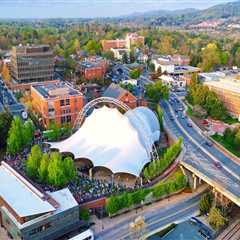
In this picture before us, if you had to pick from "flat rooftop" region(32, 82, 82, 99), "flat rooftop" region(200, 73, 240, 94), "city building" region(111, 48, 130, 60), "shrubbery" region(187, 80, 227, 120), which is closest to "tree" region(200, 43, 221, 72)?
"flat rooftop" region(200, 73, 240, 94)

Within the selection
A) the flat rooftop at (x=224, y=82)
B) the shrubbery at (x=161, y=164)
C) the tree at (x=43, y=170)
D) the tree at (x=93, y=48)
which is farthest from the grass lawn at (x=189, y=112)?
the tree at (x=93, y=48)

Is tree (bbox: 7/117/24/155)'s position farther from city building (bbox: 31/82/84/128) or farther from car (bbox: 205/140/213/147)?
car (bbox: 205/140/213/147)

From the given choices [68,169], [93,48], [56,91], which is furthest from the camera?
[93,48]

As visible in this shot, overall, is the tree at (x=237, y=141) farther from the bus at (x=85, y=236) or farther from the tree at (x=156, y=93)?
the bus at (x=85, y=236)

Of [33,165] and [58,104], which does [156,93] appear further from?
[33,165]

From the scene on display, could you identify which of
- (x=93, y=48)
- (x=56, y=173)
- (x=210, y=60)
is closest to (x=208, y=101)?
(x=56, y=173)
